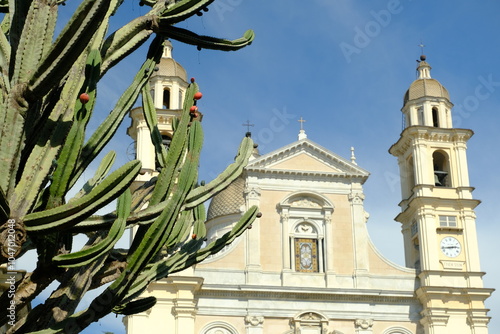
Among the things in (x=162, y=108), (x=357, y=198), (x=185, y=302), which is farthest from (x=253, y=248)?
(x=162, y=108)

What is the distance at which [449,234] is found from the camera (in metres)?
29.0

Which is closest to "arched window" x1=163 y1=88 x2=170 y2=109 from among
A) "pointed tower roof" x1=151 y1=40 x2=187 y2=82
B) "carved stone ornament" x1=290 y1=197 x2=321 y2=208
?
"pointed tower roof" x1=151 y1=40 x2=187 y2=82

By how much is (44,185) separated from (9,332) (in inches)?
63.7

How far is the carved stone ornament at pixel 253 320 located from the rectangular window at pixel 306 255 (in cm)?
223

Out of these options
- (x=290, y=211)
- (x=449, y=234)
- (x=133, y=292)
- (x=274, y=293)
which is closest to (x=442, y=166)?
(x=449, y=234)

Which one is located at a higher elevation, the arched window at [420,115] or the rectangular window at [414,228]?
the arched window at [420,115]

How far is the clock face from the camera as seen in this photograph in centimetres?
2869

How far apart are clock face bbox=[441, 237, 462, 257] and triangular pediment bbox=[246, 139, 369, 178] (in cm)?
354

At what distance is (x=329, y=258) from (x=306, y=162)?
346 cm

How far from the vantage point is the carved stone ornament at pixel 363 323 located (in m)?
27.1

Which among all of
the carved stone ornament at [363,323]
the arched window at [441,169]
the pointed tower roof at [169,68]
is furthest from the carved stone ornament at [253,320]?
the pointed tower roof at [169,68]

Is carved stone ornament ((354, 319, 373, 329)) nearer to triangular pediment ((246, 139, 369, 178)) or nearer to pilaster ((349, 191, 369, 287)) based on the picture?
pilaster ((349, 191, 369, 287))

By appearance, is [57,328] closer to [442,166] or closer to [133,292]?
[133,292]

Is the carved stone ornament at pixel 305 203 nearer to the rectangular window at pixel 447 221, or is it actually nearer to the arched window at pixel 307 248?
the arched window at pixel 307 248
